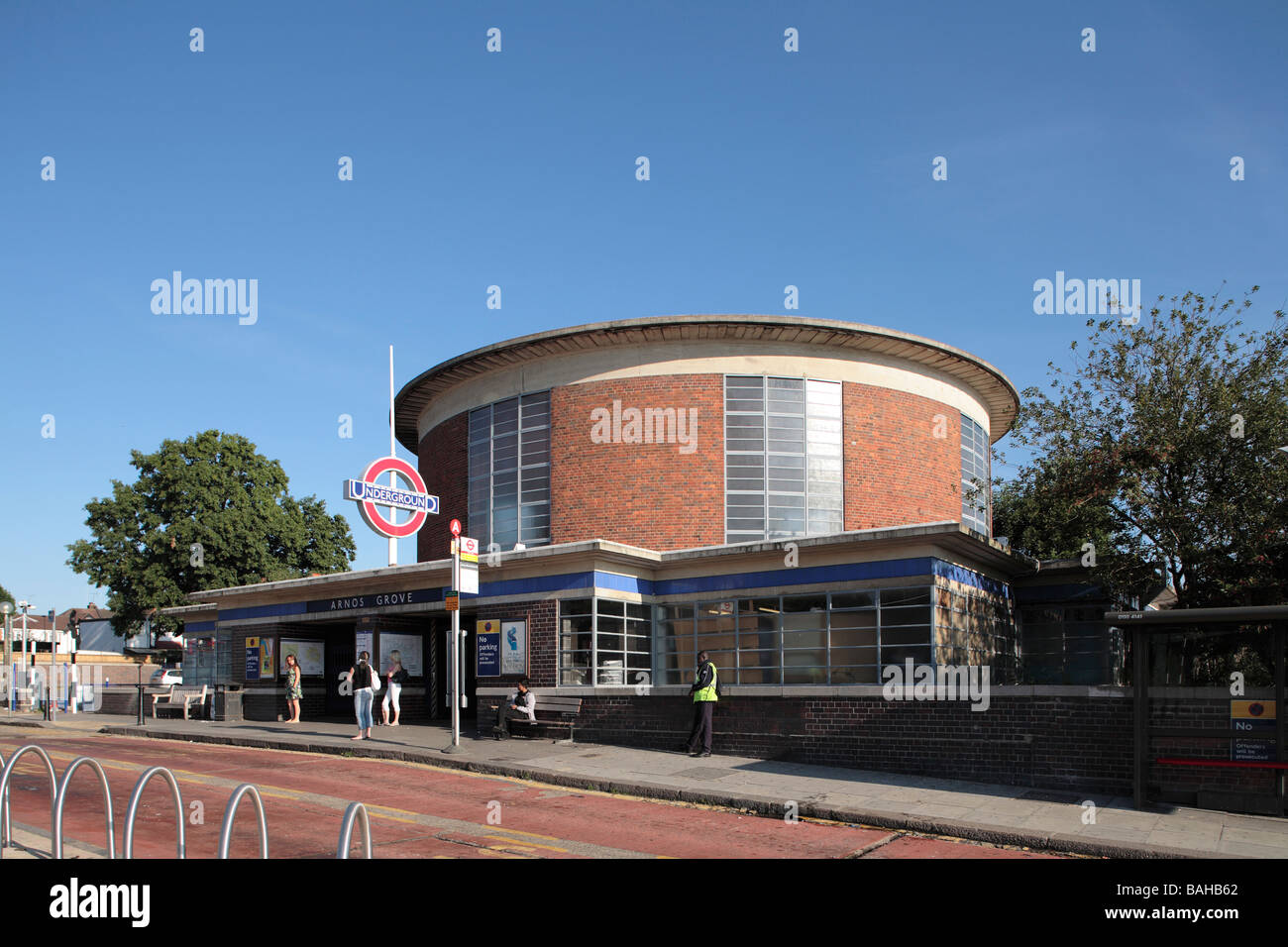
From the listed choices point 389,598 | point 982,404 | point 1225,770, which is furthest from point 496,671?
point 982,404

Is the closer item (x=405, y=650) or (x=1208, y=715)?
(x=1208, y=715)

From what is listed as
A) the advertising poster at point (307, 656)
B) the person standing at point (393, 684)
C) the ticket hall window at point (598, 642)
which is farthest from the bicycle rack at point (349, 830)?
the advertising poster at point (307, 656)

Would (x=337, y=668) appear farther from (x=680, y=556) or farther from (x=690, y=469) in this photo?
(x=680, y=556)

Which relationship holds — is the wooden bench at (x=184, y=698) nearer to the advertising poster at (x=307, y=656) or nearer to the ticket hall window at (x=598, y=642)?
the advertising poster at (x=307, y=656)

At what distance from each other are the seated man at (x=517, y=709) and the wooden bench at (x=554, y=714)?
10 centimetres

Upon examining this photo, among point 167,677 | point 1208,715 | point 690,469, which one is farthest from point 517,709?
point 167,677

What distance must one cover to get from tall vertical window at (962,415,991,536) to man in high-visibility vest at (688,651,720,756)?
1443 centimetres

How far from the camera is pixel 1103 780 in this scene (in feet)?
45.7

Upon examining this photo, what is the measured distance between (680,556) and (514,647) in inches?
163

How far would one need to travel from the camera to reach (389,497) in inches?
883

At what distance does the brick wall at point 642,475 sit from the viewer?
26031mm
